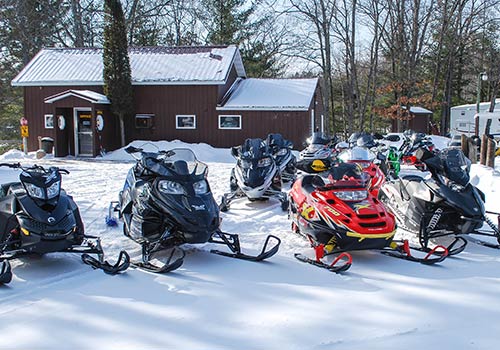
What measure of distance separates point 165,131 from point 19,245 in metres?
16.3

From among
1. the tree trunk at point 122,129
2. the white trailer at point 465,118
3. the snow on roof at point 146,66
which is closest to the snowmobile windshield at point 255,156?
the snow on roof at point 146,66

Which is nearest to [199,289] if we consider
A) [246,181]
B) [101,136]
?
[246,181]

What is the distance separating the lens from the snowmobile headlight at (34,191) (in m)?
4.55

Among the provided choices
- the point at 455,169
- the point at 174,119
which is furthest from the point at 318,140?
the point at 174,119

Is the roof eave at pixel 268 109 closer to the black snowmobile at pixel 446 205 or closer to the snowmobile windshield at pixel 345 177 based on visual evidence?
the black snowmobile at pixel 446 205

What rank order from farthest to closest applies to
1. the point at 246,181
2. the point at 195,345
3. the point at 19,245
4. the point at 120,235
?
the point at 246,181
the point at 120,235
the point at 19,245
the point at 195,345

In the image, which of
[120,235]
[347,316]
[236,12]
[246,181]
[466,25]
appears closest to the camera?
[347,316]

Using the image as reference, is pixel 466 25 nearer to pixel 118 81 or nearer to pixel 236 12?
pixel 236 12

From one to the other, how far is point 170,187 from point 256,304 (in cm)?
154

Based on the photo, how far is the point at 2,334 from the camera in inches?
131

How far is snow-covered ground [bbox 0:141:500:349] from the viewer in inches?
127

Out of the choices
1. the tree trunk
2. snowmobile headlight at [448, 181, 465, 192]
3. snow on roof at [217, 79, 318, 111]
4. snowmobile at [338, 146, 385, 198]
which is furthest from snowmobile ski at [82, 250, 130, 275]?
the tree trunk

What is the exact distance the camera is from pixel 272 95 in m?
20.4

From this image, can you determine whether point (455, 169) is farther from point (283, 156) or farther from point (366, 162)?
point (283, 156)
